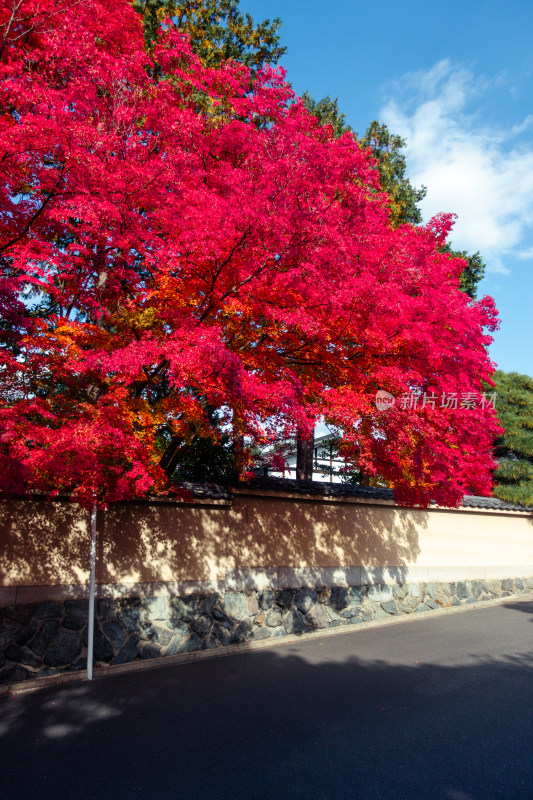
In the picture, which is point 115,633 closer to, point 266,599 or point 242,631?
point 242,631

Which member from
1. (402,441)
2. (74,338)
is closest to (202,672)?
(402,441)

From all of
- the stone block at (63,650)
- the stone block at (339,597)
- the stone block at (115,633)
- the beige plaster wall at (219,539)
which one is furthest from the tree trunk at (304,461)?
the stone block at (63,650)

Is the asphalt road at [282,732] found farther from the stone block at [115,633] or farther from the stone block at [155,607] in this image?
the stone block at [155,607]

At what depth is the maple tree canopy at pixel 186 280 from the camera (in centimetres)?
698

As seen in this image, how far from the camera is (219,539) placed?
10.6 metres

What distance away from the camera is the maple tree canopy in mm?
6980

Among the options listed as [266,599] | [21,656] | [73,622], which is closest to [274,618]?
[266,599]

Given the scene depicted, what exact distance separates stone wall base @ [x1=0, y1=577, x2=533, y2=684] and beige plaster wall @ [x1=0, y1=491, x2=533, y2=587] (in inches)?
17.6

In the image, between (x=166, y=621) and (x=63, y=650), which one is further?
(x=166, y=621)

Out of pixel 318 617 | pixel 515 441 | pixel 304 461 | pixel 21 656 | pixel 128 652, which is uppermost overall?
pixel 515 441

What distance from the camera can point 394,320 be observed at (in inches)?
343

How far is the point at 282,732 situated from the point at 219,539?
→ 503 cm

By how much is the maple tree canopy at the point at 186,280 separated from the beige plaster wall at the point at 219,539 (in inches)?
35.8

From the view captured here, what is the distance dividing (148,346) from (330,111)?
12.6 meters
